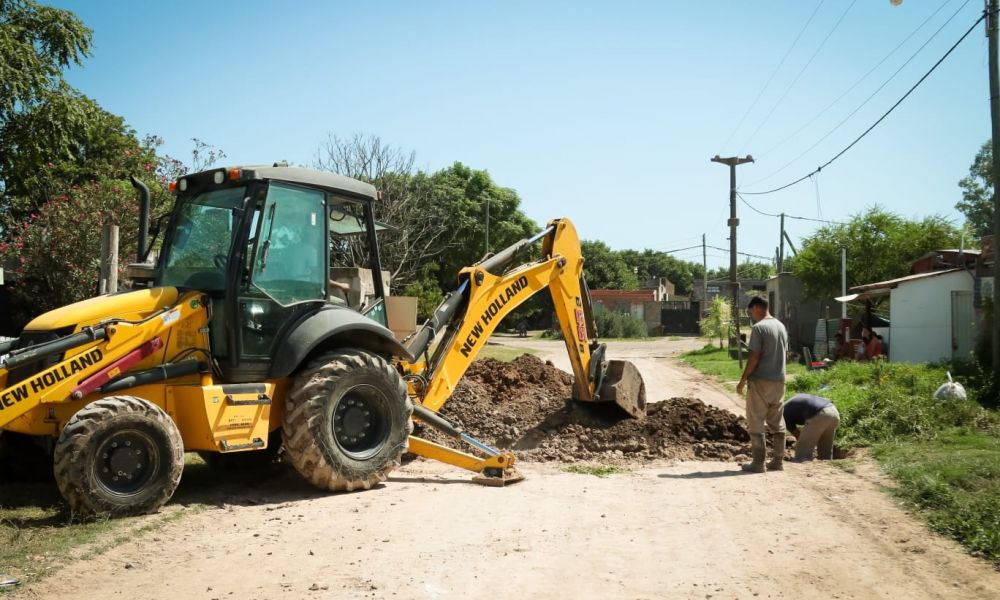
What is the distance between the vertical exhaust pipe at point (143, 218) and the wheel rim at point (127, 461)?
7.19 feet

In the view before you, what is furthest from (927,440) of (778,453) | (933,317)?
(933,317)

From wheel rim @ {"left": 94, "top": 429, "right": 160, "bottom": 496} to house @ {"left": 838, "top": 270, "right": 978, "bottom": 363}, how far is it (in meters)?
16.8

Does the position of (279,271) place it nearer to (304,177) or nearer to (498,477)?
(304,177)

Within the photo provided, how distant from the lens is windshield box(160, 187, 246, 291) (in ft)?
24.2

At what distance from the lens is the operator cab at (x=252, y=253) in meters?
7.23

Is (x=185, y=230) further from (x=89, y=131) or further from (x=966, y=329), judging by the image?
(x=966, y=329)

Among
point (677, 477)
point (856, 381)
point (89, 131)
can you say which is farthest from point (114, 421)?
point (89, 131)

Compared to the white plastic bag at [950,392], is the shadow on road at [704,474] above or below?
below

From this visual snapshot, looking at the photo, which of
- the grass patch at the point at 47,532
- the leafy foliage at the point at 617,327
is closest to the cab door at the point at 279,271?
the grass patch at the point at 47,532

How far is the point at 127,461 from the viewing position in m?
6.42

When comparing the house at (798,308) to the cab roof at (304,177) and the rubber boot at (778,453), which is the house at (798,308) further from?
the cab roof at (304,177)

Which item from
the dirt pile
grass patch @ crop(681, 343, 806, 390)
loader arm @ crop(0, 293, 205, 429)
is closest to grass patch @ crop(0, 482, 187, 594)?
loader arm @ crop(0, 293, 205, 429)

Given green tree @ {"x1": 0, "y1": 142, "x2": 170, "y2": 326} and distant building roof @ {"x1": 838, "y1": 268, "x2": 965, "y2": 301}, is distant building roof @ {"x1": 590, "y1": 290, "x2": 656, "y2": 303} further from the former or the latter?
green tree @ {"x1": 0, "y1": 142, "x2": 170, "y2": 326}

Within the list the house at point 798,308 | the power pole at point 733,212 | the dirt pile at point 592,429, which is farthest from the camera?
the house at point 798,308
